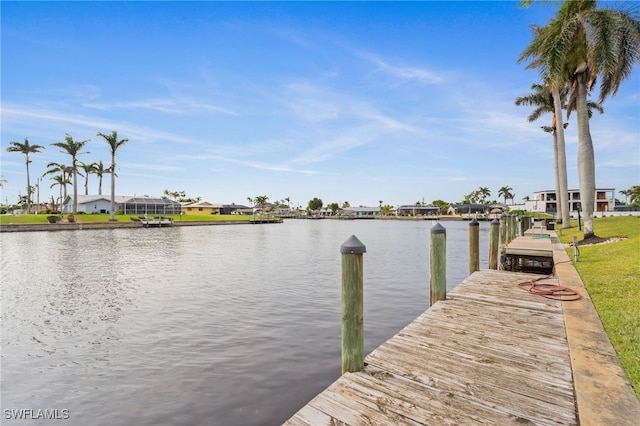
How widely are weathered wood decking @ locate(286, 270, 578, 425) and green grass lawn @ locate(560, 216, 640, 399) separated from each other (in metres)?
0.62

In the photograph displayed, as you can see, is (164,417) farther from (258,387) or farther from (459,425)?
(459,425)

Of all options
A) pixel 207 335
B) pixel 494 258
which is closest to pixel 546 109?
pixel 494 258

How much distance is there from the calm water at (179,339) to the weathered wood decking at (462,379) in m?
2.11

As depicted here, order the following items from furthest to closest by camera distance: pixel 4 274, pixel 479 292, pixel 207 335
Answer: pixel 4 274, pixel 207 335, pixel 479 292

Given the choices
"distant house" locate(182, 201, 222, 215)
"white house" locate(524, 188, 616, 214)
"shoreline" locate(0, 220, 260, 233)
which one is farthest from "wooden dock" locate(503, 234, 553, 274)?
"distant house" locate(182, 201, 222, 215)

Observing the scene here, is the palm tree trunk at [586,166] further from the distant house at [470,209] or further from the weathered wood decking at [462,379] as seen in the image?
the distant house at [470,209]

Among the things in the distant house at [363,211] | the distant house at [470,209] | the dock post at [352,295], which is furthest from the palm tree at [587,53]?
the distant house at [363,211]

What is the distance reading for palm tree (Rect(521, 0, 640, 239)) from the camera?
16203 mm

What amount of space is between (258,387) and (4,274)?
17561 millimetres

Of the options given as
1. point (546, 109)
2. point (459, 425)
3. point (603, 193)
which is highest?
point (546, 109)

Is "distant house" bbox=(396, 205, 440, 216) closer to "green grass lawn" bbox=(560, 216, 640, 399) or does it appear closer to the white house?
the white house

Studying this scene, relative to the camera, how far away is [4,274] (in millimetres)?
16453

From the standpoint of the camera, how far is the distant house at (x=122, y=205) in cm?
8320

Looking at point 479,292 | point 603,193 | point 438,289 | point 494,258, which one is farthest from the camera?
point 603,193
